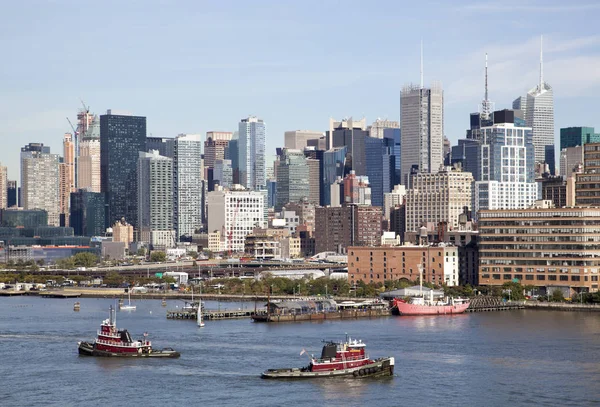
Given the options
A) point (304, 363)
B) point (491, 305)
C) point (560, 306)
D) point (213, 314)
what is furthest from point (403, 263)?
point (304, 363)

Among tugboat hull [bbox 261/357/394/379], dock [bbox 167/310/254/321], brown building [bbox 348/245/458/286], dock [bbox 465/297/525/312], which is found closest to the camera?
tugboat hull [bbox 261/357/394/379]

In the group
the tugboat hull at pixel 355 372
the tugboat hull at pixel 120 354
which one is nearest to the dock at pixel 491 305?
the tugboat hull at pixel 120 354

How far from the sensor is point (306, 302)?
150m

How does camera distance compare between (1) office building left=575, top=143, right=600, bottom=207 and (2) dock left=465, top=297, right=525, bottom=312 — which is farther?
(1) office building left=575, top=143, right=600, bottom=207

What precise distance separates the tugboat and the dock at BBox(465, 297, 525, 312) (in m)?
65.6

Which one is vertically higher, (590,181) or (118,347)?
(590,181)

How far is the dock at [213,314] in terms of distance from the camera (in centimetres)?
14762

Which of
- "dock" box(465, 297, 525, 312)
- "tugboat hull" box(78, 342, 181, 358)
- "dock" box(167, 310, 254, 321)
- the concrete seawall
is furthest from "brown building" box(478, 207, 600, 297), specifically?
"tugboat hull" box(78, 342, 181, 358)

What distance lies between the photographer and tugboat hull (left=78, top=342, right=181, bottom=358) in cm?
10497

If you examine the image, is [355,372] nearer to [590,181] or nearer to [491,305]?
[491,305]

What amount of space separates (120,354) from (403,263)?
287ft

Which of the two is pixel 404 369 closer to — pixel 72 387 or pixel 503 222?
pixel 72 387

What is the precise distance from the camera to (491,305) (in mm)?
162875

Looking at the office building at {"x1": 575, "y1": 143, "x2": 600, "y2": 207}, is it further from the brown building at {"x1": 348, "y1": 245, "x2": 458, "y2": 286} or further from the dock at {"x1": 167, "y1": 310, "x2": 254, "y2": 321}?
the dock at {"x1": 167, "y1": 310, "x2": 254, "y2": 321}
